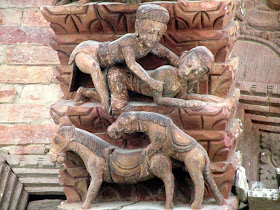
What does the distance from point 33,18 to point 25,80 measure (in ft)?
1.63

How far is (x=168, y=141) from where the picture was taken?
11.1 ft

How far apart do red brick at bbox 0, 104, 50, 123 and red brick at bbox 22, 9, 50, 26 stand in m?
0.65

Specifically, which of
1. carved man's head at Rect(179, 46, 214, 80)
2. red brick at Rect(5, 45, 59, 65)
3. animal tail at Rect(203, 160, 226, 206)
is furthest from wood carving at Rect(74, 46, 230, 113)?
red brick at Rect(5, 45, 59, 65)

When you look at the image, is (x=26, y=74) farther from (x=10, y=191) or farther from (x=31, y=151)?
(x=10, y=191)

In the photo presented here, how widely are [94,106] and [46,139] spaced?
1.37 meters

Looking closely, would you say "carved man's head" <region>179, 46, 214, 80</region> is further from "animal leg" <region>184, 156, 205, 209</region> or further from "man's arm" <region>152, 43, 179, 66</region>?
"animal leg" <region>184, 156, 205, 209</region>

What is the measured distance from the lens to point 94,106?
3.59 m

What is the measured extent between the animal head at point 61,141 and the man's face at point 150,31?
63cm

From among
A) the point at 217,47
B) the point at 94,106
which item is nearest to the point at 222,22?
the point at 217,47

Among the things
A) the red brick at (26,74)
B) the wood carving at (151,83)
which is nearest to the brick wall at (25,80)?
the red brick at (26,74)

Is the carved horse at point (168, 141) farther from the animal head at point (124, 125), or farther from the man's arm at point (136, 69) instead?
the man's arm at point (136, 69)

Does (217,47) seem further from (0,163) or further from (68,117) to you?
(0,163)

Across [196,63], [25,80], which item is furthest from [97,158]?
[25,80]

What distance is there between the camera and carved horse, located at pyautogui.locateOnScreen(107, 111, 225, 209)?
11.1ft
